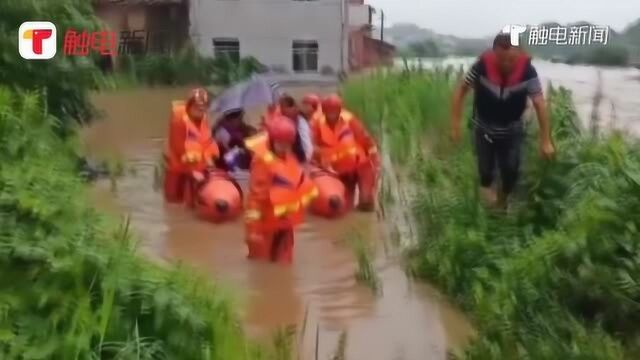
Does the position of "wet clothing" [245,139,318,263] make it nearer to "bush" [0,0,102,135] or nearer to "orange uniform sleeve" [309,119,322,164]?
"orange uniform sleeve" [309,119,322,164]

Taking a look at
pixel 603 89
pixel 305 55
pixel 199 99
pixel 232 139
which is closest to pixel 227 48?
pixel 305 55

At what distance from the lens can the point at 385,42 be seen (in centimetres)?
1959

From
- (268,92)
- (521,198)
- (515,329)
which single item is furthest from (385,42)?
(515,329)

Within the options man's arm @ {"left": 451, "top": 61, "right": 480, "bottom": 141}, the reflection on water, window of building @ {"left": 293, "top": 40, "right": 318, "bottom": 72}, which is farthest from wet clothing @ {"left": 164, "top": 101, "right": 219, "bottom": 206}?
window of building @ {"left": 293, "top": 40, "right": 318, "bottom": 72}

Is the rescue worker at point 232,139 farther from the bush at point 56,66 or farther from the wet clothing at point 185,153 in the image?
the bush at point 56,66

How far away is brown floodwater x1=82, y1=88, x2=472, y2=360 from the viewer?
584cm

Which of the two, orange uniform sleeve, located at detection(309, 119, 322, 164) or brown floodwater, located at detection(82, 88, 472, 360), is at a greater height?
orange uniform sleeve, located at detection(309, 119, 322, 164)

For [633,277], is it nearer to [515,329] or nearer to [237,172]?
[515,329]

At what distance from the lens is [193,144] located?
9.26m

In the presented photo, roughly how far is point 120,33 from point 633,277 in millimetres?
20847

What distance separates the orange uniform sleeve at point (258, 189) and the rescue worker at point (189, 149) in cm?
206

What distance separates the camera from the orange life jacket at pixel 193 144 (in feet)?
30.4

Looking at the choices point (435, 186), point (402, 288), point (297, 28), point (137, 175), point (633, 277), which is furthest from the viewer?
point (297, 28)
